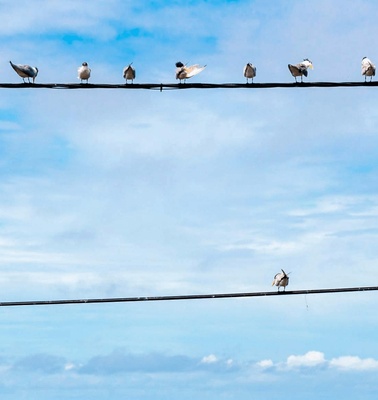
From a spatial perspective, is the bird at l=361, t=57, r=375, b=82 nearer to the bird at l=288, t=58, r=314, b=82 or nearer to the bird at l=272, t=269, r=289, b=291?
the bird at l=288, t=58, r=314, b=82

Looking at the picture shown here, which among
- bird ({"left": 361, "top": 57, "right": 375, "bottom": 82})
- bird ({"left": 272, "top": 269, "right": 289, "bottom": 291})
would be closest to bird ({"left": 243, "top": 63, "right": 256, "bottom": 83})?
bird ({"left": 361, "top": 57, "right": 375, "bottom": 82})

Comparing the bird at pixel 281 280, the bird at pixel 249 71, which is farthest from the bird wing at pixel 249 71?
the bird at pixel 281 280

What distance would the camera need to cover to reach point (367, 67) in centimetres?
2377

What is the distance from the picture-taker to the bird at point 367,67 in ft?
76.2

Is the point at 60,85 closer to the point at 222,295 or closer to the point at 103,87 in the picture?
the point at 103,87

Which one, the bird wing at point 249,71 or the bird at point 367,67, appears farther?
the bird wing at point 249,71

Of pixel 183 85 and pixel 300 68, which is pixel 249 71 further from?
pixel 183 85

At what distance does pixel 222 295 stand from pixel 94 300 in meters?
2.68

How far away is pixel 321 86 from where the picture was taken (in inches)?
752

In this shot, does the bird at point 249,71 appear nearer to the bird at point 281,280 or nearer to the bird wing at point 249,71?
the bird wing at point 249,71

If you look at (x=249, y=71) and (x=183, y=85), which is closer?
(x=183, y=85)

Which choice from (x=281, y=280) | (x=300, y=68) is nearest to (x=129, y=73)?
(x=300, y=68)

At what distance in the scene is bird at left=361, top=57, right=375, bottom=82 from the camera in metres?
23.2

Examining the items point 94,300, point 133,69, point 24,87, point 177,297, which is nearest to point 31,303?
point 94,300
